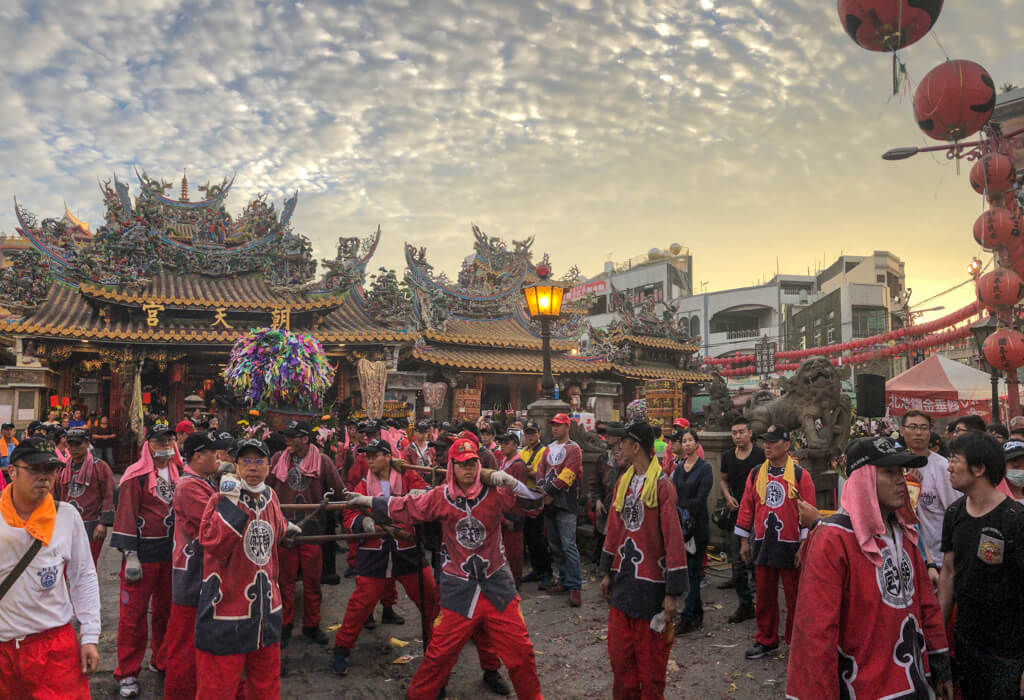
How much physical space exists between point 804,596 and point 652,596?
1.51m

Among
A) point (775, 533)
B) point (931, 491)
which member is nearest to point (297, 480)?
point (775, 533)

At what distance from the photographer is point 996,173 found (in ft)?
42.4

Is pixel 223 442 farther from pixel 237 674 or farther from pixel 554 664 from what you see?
pixel 554 664

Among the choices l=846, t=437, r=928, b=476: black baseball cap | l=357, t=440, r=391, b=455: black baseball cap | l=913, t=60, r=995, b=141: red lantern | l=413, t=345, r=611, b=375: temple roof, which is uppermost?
l=913, t=60, r=995, b=141: red lantern

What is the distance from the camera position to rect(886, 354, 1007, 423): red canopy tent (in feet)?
59.1

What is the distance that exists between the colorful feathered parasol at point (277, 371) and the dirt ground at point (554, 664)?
2439mm

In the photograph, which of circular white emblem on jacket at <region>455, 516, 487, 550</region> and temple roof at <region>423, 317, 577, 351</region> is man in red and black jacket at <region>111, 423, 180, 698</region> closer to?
circular white emblem on jacket at <region>455, 516, 487, 550</region>

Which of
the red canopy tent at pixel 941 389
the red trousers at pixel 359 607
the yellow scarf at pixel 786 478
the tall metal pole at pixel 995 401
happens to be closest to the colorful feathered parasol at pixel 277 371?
the red trousers at pixel 359 607

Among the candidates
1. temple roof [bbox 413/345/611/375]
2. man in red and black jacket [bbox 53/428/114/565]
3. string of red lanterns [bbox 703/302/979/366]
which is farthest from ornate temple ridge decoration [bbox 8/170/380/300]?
string of red lanterns [bbox 703/302/979/366]

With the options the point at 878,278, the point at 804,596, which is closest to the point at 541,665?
the point at 804,596

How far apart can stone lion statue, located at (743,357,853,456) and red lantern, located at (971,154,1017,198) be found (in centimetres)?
857

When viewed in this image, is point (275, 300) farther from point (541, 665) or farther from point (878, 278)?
point (878, 278)

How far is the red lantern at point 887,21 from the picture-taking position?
25.0ft

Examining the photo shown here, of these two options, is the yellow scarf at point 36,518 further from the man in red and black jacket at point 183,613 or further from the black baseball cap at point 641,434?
the black baseball cap at point 641,434
